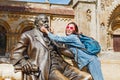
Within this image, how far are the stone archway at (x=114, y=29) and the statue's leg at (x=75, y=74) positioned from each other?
67.4 ft

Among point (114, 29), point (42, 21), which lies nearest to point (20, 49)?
point (42, 21)

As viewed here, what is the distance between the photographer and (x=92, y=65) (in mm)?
4324

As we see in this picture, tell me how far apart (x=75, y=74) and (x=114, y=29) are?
21.7 m

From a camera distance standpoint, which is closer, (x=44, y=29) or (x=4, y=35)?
(x=44, y=29)

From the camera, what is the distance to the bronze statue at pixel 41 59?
13.3 feet

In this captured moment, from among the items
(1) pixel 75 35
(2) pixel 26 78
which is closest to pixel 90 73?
(1) pixel 75 35

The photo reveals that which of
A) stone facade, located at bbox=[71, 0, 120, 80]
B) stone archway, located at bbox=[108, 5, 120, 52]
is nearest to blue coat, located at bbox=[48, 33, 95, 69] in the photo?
stone facade, located at bbox=[71, 0, 120, 80]

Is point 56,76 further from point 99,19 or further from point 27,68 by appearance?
point 99,19

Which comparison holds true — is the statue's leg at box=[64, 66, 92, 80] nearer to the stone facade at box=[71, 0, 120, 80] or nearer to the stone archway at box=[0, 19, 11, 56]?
the stone facade at box=[71, 0, 120, 80]

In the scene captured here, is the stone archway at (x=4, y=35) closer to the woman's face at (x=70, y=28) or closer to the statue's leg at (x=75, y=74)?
the woman's face at (x=70, y=28)

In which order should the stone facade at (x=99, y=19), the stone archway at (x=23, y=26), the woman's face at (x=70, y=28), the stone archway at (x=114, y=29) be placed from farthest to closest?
the stone archway at (x=114, y=29) → the stone archway at (x=23, y=26) → the stone facade at (x=99, y=19) → the woman's face at (x=70, y=28)

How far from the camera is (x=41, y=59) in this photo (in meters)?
4.21

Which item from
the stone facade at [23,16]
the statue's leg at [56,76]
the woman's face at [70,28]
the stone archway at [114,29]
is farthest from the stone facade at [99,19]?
the statue's leg at [56,76]

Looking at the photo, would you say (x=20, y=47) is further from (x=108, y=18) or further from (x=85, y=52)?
(x=108, y=18)
